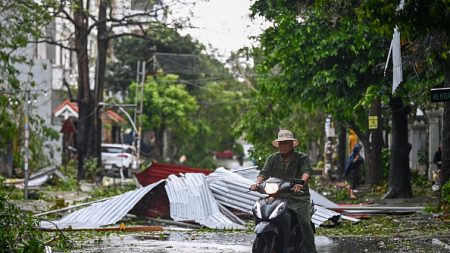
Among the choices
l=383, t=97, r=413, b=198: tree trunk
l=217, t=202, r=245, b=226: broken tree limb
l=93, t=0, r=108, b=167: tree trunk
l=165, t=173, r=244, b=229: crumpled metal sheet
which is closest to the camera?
l=165, t=173, r=244, b=229: crumpled metal sheet

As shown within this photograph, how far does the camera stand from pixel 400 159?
28.6 m

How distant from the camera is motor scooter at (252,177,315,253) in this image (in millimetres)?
11914

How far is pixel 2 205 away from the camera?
11.6m

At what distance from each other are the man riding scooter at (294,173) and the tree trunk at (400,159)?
52.4ft

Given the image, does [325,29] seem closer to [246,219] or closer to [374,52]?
[374,52]

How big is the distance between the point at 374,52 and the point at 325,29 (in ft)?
5.13

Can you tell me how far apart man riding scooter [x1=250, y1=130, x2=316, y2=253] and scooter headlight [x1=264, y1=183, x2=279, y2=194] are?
270mm

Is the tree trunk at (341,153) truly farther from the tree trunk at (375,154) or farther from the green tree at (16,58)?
the green tree at (16,58)

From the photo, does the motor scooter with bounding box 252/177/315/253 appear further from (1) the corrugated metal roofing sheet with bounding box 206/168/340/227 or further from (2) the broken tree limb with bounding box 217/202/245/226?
(1) the corrugated metal roofing sheet with bounding box 206/168/340/227

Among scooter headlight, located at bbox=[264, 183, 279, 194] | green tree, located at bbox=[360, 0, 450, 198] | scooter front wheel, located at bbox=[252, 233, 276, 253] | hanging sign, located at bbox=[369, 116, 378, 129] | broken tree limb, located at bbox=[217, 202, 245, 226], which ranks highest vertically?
green tree, located at bbox=[360, 0, 450, 198]

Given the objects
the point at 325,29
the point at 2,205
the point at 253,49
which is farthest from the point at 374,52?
the point at 2,205

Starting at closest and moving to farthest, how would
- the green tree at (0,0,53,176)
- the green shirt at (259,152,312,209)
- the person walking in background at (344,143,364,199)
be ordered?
the green shirt at (259,152,312,209) → the green tree at (0,0,53,176) → the person walking in background at (344,143,364,199)

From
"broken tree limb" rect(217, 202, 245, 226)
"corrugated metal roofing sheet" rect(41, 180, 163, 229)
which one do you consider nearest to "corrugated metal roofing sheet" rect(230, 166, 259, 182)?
"broken tree limb" rect(217, 202, 245, 226)

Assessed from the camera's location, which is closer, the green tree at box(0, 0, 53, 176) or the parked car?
the green tree at box(0, 0, 53, 176)
